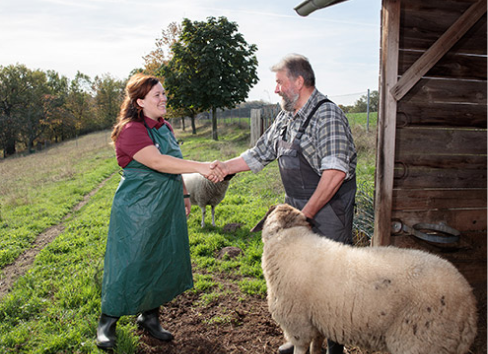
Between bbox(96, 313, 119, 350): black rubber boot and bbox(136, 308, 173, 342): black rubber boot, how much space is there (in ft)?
1.01

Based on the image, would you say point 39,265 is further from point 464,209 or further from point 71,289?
point 464,209

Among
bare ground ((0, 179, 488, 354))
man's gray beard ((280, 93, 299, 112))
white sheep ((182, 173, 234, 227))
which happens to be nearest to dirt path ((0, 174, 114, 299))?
bare ground ((0, 179, 488, 354))

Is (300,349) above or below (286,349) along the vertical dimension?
above

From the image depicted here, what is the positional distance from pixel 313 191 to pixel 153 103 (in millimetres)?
1672

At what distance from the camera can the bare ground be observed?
326 cm

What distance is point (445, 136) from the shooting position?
344 centimetres

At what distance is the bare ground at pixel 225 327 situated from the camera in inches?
128

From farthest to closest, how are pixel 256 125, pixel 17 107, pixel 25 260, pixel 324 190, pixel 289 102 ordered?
pixel 17 107, pixel 256 125, pixel 25 260, pixel 289 102, pixel 324 190

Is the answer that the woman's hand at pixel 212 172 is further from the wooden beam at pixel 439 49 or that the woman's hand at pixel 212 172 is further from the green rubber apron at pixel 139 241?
the wooden beam at pixel 439 49

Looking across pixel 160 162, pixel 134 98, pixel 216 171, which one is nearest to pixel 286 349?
pixel 216 171

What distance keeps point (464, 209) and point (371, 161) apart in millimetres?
6638

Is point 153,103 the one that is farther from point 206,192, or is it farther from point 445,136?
point 206,192

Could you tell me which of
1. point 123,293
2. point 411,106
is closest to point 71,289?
point 123,293

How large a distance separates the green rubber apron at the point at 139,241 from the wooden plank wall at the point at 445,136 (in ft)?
7.43
